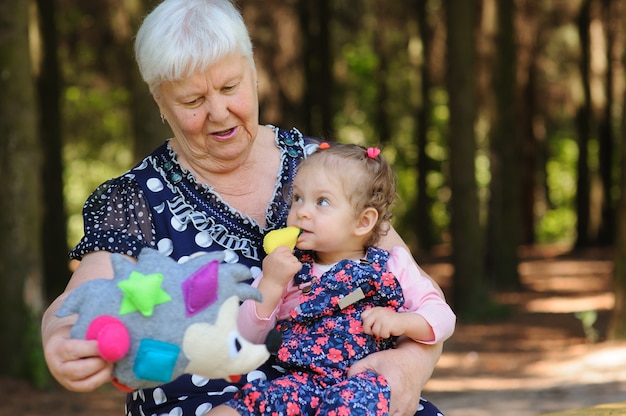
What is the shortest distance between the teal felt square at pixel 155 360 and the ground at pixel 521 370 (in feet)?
18.0

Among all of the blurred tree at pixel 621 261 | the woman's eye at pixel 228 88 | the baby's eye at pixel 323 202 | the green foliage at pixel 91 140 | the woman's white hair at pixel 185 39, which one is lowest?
the blurred tree at pixel 621 261

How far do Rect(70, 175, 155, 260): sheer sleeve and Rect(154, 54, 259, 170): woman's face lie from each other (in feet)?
0.91

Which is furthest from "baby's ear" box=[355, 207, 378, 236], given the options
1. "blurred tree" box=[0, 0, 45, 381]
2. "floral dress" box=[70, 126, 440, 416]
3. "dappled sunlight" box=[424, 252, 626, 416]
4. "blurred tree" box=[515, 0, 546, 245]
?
"blurred tree" box=[515, 0, 546, 245]

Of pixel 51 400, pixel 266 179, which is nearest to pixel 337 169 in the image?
pixel 266 179

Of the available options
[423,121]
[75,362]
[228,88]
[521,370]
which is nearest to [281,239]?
[228,88]

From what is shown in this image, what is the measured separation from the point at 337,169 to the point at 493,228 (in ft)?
47.6

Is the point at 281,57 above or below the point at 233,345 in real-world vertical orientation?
above

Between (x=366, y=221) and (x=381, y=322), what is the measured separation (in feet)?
1.29

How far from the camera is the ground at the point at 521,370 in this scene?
8.16 m

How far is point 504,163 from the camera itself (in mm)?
16312

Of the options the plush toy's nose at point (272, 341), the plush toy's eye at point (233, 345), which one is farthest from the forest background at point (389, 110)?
the plush toy's eye at point (233, 345)

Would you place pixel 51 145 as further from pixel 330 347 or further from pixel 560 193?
pixel 560 193

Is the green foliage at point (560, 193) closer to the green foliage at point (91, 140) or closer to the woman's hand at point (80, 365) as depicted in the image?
the green foliage at point (91, 140)

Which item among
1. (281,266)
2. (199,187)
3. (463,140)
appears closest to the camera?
(281,266)
